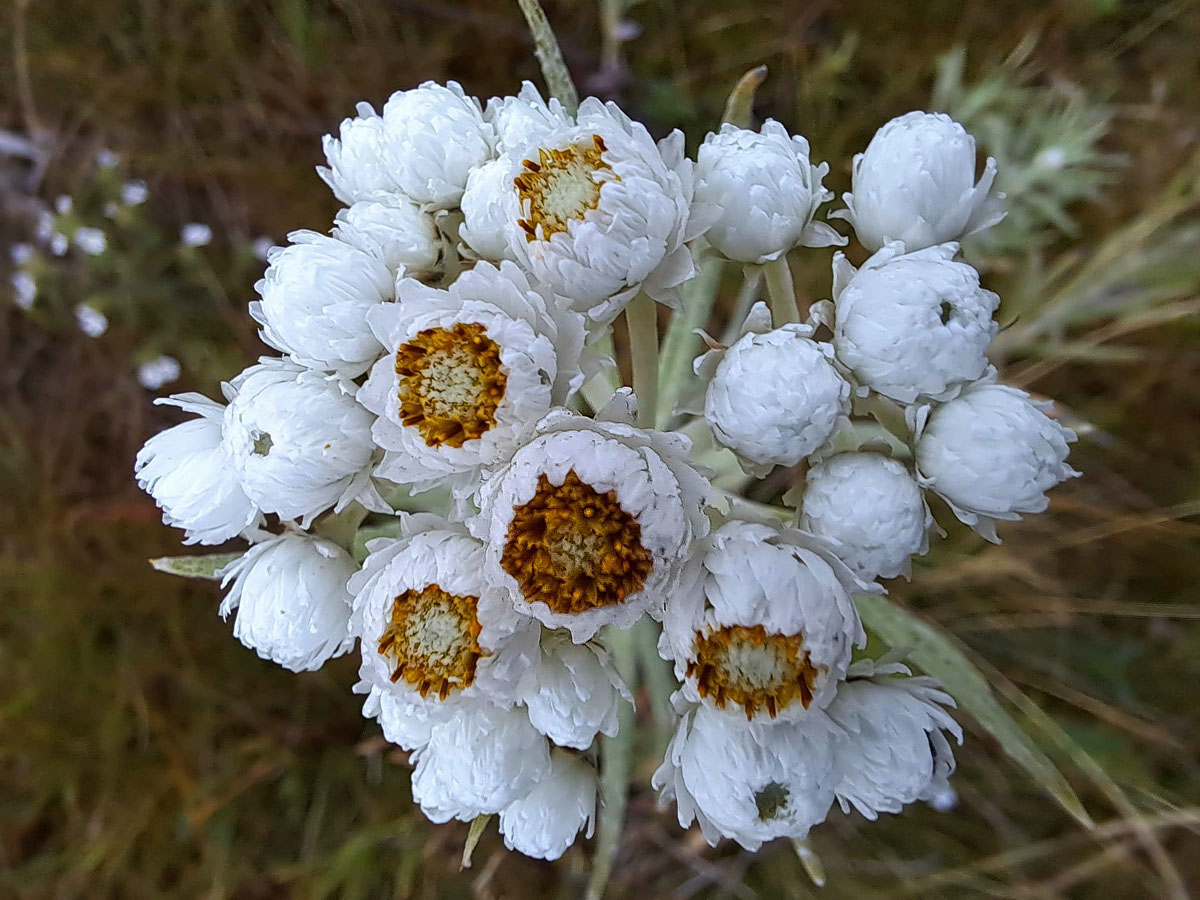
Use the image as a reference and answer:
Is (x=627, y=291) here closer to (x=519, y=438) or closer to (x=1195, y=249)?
(x=519, y=438)

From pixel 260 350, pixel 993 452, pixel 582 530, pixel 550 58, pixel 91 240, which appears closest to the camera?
pixel 582 530

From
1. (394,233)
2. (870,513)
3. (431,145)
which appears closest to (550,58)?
(431,145)

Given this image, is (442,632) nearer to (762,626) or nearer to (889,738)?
(762,626)

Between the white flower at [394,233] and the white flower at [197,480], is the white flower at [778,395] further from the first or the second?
the white flower at [197,480]

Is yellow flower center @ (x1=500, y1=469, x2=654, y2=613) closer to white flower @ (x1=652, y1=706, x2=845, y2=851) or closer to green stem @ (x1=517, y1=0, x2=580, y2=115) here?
white flower @ (x1=652, y1=706, x2=845, y2=851)

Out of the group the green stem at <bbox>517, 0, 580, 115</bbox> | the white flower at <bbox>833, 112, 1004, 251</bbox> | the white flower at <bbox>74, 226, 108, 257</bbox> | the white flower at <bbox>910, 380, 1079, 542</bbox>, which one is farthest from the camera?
the white flower at <bbox>74, 226, 108, 257</bbox>

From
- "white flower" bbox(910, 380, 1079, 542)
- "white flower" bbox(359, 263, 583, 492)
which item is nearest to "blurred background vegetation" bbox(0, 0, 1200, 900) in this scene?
"white flower" bbox(910, 380, 1079, 542)

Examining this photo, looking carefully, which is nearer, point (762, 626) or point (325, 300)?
point (762, 626)

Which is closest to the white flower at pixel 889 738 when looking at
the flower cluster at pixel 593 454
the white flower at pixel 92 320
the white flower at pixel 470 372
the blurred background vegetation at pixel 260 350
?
the flower cluster at pixel 593 454
